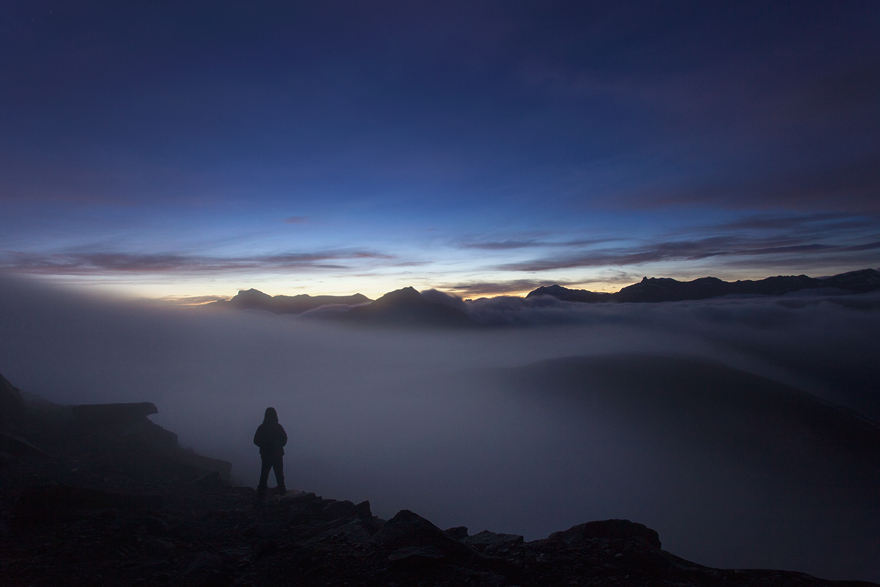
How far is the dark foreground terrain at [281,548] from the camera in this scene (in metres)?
6.55

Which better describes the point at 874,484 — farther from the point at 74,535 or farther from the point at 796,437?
the point at 74,535

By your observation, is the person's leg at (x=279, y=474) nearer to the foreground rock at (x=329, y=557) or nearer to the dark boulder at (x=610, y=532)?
the foreground rock at (x=329, y=557)

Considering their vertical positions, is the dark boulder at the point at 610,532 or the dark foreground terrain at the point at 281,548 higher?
the dark foreground terrain at the point at 281,548

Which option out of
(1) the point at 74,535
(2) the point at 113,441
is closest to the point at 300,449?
(2) the point at 113,441

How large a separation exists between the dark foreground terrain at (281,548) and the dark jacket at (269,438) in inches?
71.9

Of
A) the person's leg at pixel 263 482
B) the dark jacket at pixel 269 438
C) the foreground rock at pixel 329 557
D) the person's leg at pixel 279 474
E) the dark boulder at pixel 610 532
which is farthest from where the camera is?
the dark jacket at pixel 269 438

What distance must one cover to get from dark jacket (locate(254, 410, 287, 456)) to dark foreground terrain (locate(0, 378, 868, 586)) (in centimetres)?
183

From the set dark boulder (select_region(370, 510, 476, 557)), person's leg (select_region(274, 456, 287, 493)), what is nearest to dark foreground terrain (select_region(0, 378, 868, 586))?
dark boulder (select_region(370, 510, 476, 557))

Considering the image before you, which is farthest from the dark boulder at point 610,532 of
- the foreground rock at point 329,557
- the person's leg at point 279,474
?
the person's leg at point 279,474

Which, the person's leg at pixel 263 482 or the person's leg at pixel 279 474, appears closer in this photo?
the person's leg at pixel 263 482

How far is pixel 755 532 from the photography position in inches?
4594

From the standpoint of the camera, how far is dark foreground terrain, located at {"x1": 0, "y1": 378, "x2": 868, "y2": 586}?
655 cm

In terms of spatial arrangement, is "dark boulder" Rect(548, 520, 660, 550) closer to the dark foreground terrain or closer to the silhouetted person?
the dark foreground terrain

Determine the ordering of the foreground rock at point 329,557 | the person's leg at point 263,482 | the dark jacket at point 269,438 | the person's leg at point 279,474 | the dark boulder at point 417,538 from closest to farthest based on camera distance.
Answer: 1. the foreground rock at point 329,557
2. the dark boulder at point 417,538
3. the person's leg at point 263,482
4. the person's leg at point 279,474
5. the dark jacket at point 269,438
